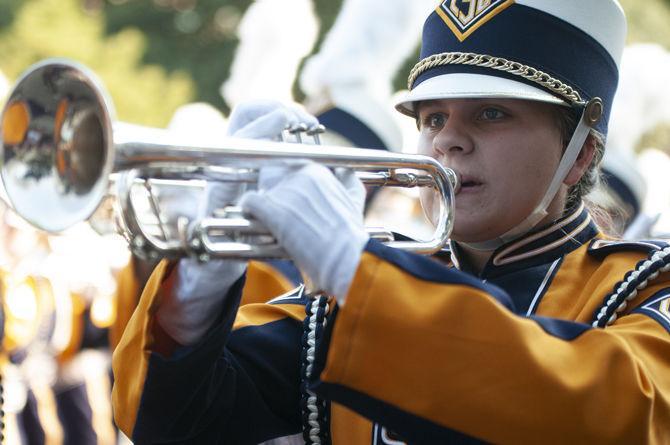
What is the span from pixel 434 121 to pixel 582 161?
426 millimetres

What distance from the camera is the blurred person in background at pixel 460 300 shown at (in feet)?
6.95

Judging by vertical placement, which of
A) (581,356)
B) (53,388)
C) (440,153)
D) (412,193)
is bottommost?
(53,388)

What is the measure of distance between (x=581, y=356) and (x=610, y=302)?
0.39 m

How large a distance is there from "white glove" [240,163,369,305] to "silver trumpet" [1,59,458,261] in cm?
6

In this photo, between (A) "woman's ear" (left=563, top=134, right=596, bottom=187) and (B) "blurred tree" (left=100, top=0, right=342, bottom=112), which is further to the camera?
(B) "blurred tree" (left=100, top=0, right=342, bottom=112)

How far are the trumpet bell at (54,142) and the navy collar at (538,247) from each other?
112 cm

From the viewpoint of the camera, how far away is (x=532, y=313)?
2.69 meters

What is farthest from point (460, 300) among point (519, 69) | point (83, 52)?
point (83, 52)

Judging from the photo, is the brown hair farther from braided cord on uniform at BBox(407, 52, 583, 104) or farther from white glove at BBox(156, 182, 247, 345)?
Answer: white glove at BBox(156, 182, 247, 345)

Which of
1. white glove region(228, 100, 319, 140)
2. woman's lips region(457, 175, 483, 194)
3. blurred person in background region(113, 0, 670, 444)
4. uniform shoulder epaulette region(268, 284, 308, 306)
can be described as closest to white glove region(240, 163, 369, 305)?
blurred person in background region(113, 0, 670, 444)

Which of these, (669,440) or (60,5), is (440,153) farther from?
(60,5)

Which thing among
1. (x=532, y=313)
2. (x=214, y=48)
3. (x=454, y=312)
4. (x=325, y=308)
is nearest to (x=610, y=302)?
(x=532, y=313)

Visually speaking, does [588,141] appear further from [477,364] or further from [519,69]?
[477,364]

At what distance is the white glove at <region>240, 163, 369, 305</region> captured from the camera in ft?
7.12
